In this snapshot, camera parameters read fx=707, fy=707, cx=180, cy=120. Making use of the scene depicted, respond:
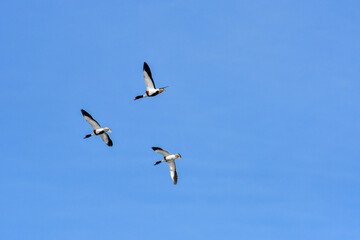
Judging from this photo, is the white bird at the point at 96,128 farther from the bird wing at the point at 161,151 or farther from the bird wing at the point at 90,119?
the bird wing at the point at 161,151

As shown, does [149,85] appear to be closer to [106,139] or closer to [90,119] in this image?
[90,119]

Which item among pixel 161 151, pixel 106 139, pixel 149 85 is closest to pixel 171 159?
pixel 161 151

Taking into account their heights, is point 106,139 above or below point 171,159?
above

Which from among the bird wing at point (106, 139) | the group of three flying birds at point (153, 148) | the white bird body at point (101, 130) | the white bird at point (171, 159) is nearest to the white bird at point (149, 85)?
the group of three flying birds at point (153, 148)

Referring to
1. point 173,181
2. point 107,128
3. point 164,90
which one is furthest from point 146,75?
point 173,181

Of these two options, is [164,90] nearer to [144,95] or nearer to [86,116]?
[144,95]

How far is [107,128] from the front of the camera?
349 ft

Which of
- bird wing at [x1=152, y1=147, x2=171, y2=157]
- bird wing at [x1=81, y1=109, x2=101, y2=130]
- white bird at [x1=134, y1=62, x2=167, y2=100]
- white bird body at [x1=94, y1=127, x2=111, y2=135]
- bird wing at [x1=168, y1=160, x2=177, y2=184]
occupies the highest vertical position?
Answer: white bird at [x1=134, y1=62, x2=167, y2=100]

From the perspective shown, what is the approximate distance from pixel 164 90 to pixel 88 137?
14.8m

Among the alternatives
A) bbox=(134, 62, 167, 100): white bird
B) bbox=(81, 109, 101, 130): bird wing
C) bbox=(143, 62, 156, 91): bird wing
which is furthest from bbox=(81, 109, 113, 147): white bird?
bbox=(143, 62, 156, 91): bird wing

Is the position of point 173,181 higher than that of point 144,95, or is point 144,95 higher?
point 144,95

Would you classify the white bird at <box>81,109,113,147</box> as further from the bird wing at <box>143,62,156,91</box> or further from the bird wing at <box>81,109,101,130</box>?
the bird wing at <box>143,62,156,91</box>

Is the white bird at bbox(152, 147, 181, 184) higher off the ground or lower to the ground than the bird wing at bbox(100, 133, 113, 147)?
lower

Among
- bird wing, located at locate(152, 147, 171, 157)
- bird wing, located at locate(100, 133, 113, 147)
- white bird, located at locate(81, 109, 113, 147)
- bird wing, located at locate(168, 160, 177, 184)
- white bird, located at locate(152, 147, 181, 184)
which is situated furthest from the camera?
bird wing, located at locate(100, 133, 113, 147)
